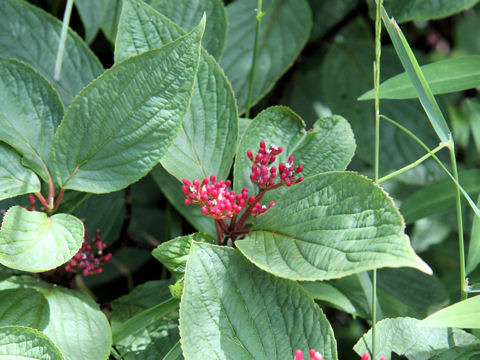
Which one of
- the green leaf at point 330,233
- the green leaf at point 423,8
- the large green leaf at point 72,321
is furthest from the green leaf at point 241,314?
the green leaf at point 423,8

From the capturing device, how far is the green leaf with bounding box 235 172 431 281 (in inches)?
22.1

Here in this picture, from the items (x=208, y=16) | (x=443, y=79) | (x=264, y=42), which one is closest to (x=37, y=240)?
(x=208, y=16)

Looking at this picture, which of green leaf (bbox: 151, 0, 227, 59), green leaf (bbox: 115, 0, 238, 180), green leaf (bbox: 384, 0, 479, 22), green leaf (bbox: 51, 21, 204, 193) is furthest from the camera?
green leaf (bbox: 384, 0, 479, 22)

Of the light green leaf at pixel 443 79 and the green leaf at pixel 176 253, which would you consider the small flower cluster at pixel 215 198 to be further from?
the light green leaf at pixel 443 79

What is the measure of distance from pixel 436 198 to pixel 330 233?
41 centimetres

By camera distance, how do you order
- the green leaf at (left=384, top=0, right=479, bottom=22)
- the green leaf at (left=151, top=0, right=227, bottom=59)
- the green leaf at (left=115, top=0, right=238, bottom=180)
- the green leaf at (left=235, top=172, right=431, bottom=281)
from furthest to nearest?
the green leaf at (left=384, top=0, right=479, bottom=22) → the green leaf at (left=151, top=0, right=227, bottom=59) → the green leaf at (left=115, top=0, right=238, bottom=180) → the green leaf at (left=235, top=172, right=431, bottom=281)

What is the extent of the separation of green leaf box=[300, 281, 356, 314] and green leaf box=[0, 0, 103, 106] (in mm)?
478

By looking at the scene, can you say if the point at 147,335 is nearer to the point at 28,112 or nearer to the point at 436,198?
the point at 28,112

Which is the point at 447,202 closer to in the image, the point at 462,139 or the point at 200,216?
the point at 200,216

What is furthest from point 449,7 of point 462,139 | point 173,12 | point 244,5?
point 462,139

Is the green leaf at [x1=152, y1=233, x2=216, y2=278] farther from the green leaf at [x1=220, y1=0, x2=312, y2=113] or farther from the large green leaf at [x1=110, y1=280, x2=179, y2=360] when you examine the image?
the green leaf at [x1=220, y1=0, x2=312, y2=113]

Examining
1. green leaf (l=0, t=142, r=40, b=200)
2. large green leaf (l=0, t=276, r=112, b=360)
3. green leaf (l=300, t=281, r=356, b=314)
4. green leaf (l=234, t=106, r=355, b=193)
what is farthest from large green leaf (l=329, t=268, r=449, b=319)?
green leaf (l=0, t=142, r=40, b=200)

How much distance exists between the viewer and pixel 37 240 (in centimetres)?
65

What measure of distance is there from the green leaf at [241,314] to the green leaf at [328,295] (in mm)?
91
